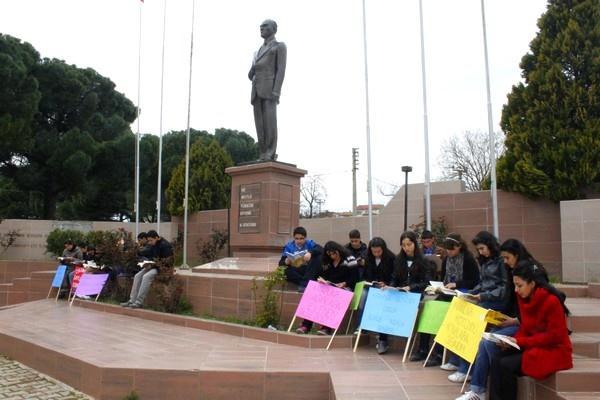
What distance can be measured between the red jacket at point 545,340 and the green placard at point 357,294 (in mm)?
2873

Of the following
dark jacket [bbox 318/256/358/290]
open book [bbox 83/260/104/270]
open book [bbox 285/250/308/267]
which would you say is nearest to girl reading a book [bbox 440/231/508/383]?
dark jacket [bbox 318/256/358/290]

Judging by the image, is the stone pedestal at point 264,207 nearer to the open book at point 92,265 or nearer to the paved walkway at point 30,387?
the open book at point 92,265

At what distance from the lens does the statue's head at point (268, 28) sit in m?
11.0

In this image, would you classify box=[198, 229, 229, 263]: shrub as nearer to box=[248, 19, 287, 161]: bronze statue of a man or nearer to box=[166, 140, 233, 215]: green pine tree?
box=[166, 140, 233, 215]: green pine tree

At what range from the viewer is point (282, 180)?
10.7 m

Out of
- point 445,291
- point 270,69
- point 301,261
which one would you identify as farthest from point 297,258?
point 270,69

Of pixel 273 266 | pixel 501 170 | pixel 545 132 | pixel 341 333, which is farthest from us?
pixel 501 170

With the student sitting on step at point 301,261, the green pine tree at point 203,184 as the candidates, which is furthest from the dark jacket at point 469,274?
the green pine tree at point 203,184

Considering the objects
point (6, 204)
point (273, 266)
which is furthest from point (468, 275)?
point (6, 204)

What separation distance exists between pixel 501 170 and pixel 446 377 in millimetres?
8785

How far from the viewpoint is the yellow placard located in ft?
15.3

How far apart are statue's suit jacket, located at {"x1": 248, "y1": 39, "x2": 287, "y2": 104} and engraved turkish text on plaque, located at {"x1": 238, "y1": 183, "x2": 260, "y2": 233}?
198cm

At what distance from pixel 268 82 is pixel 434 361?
23.4 feet

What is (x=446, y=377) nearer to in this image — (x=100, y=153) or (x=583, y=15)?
(x=583, y=15)
